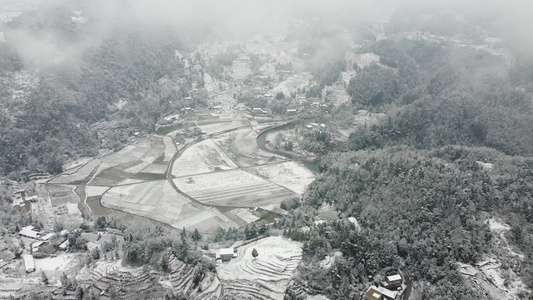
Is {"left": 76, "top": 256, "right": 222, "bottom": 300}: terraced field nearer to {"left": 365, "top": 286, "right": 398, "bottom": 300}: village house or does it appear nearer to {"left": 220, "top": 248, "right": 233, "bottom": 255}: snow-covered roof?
{"left": 220, "top": 248, "right": 233, "bottom": 255}: snow-covered roof

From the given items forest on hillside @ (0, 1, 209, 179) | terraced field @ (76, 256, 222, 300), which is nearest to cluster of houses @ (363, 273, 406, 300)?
terraced field @ (76, 256, 222, 300)

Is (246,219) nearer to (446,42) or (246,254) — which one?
(246,254)

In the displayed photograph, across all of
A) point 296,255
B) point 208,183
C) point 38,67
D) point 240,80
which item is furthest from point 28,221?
point 240,80

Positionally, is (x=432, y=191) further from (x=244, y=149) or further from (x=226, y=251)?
(x=244, y=149)

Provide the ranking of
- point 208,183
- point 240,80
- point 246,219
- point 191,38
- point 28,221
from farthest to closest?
point 191,38 < point 240,80 < point 208,183 < point 246,219 < point 28,221

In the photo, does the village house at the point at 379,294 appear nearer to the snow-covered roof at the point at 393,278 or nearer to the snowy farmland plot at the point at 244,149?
the snow-covered roof at the point at 393,278

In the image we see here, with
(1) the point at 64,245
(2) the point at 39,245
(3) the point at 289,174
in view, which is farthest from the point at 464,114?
(2) the point at 39,245
